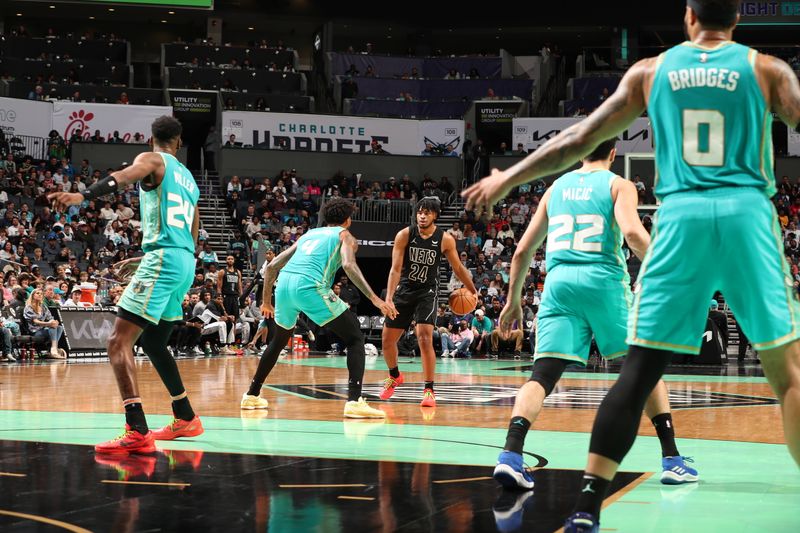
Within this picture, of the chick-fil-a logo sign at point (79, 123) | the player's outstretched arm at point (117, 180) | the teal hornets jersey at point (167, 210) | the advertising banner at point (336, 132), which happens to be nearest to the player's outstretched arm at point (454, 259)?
the teal hornets jersey at point (167, 210)

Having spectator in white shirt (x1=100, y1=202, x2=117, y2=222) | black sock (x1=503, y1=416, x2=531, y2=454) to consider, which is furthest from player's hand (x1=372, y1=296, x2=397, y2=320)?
spectator in white shirt (x1=100, y1=202, x2=117, y2=222)

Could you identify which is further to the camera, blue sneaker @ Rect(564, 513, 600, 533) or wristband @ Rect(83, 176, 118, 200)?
wristband @ Rect(83, 176, 118, 200)

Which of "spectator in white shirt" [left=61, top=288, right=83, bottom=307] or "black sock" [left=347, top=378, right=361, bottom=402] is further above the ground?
"spectator in white shirt" [left=61, top=288, right=83, bottom=307]

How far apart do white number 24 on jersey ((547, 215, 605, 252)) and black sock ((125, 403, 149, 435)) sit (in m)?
2.77

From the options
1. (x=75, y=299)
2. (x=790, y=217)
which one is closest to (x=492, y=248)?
(x=790, y=217)

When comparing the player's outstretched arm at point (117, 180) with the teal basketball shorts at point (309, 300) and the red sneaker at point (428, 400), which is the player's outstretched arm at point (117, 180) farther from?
the red sneaker at point (428, 400)

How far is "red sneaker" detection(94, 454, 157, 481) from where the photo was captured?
204 inches

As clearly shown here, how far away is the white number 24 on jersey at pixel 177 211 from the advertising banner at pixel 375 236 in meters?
20.9

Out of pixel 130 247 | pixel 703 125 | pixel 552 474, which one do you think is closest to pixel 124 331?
pixel 552 474

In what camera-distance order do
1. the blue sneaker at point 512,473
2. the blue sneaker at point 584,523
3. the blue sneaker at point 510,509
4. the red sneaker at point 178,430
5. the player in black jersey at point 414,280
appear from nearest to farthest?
1. the blue sneaker at point 584,523
2. the blue sneaker at point 510,509
3. the blue sneaker at point 512,473
4. the red sneaker at point 178,430
5. the player in black jersey at point 414,280

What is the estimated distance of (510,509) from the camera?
429 cm

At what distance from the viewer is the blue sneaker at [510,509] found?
13.0 feet

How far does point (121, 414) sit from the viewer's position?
27.2 ft

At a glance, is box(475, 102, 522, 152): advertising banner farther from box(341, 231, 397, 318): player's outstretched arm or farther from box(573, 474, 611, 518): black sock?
box(573, 474, 611, 518): black sock
